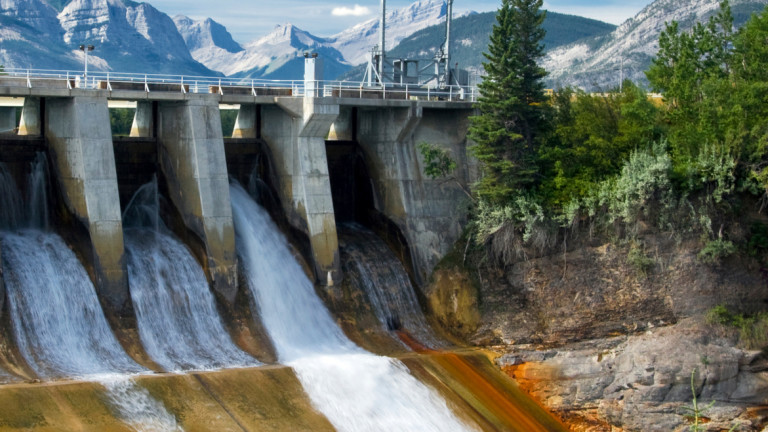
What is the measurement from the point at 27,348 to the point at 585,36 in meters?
146

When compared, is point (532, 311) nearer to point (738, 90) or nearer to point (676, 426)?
point (676, 426)

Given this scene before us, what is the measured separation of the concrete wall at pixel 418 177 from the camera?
166 feet

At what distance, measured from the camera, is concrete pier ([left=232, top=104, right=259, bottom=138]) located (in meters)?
50.2

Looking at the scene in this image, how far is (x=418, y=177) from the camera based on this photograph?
5125 centimetres

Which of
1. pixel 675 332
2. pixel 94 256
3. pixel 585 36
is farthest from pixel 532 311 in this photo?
pixel 585 36

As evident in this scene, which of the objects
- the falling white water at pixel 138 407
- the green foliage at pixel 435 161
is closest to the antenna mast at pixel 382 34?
the green foliage at pixel 435 161

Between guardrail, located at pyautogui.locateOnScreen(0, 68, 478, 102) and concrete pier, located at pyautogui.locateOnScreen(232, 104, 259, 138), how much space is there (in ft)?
4.12

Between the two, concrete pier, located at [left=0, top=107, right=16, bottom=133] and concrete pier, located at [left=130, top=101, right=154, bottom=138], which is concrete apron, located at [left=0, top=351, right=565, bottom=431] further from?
concrete pier, located at [left=0, top=107, right=16, bottom=133]

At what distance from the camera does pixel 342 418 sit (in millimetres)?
37469

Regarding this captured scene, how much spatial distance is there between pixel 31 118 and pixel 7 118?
10.2 metres

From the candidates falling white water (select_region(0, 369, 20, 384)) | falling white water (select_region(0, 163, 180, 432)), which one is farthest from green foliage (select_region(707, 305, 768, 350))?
falling white water (select_region(0, 369, 20, 384))

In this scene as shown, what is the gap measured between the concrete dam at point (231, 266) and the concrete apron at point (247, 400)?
0.25ft

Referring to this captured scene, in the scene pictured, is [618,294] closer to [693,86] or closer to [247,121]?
[693,86]

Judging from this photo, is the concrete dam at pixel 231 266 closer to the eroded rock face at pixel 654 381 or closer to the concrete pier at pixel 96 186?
the concrete pier at pixel 96 186
